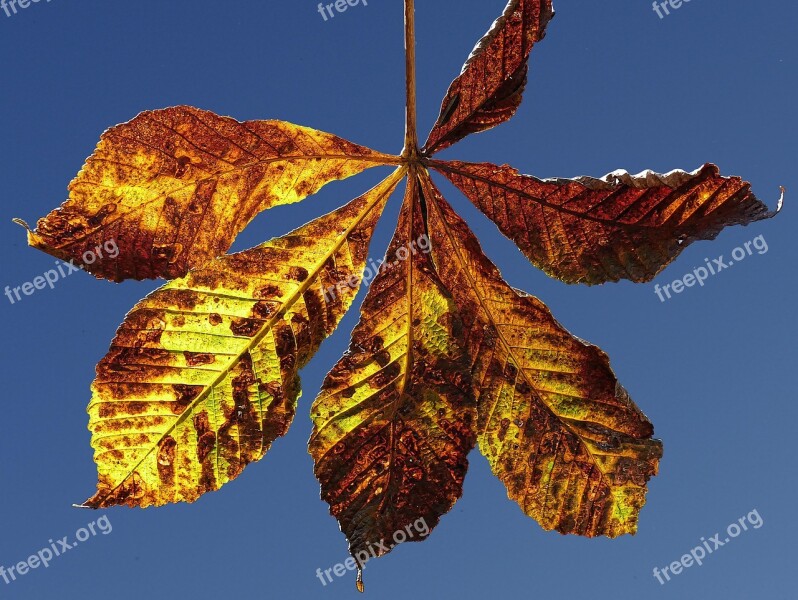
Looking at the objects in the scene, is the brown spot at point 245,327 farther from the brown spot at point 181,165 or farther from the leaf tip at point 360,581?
the leaf tip at point 360,581

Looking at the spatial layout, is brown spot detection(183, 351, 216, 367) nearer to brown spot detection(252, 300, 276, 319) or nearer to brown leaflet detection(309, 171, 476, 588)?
brown spot detection(252, 300, 276, 319)

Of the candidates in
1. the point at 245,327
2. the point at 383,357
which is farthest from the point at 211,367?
the point at 383,357

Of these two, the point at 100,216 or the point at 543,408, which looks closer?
the point at 100,216

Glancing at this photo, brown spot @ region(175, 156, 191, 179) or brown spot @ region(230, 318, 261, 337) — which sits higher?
brown spot @ region(175, 156, 191, 179)

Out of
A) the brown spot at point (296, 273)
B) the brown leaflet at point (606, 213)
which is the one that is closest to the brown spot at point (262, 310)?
the brown spot at point (296, 273)

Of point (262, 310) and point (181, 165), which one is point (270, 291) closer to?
point (262, 310)

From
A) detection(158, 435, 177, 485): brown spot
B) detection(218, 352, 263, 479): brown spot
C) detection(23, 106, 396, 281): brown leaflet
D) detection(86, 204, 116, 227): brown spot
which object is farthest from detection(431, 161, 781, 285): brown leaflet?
detection(158, 435, 177, 485): brown spot
